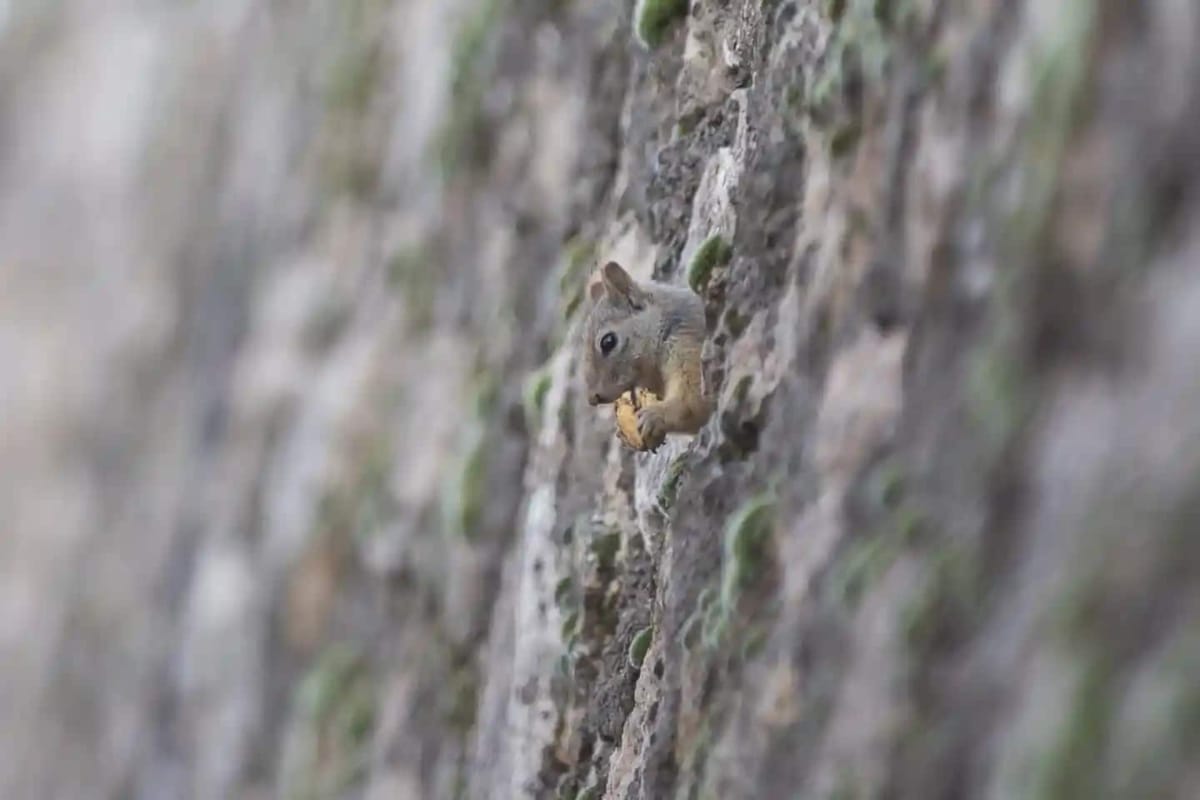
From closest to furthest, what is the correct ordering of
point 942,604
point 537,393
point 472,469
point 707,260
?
1. point 942,604
2. point 707,260
3. point 537,393
4. point 472,469

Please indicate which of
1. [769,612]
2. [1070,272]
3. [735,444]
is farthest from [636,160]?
[1070,272]

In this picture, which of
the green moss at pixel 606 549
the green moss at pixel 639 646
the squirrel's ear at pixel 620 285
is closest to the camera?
the squirrel's ear at pixel 620 285

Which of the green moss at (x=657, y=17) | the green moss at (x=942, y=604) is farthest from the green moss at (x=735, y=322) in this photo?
the green moss at (x=657, y=17)

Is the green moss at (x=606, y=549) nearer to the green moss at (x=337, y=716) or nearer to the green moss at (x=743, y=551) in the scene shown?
the green moss at (x=743, y=551)

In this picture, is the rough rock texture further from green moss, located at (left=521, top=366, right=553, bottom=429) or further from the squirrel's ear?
the squirrel's ear

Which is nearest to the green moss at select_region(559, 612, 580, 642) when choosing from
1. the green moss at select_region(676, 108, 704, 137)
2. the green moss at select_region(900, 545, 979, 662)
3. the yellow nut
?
the yellow nut

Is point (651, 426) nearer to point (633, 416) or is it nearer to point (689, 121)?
point (633, 416)

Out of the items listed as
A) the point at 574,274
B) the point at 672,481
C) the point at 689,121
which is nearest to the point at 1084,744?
the point at 672,481
